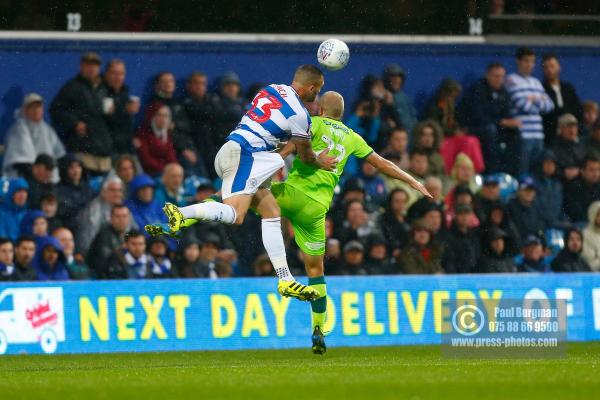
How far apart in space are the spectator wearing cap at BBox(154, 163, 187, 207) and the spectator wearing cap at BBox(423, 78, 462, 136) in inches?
161

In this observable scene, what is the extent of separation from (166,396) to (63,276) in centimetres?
737

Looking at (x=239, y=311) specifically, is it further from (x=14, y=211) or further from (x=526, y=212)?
(x=526, y=212)

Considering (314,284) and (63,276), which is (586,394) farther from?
(63,276)

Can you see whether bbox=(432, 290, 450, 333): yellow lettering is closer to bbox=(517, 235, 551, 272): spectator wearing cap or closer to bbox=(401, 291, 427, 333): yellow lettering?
bbox=(401, 291, 427, 333): yellow lettering

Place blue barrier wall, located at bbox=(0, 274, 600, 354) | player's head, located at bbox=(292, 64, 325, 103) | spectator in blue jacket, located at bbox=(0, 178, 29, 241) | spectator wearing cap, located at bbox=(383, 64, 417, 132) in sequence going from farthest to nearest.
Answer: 1. spectator wearing cap, located at bbox=(383, 64, 417, 132)
2. spectator in blue jacket, located at bbox=(0, 178, 29, 241)
3. blue barrier wall, located at bbox=(0, 274, 600, 354)
4. player's head, located at bbox=(292, 64, 325, 103)

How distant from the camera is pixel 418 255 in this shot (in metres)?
17.9

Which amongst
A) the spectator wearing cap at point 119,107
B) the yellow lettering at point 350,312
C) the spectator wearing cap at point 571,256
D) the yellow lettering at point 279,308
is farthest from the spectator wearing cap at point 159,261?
Answer: the spectator wearing cap at point 571,256

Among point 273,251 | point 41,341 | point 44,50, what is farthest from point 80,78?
point 273,251

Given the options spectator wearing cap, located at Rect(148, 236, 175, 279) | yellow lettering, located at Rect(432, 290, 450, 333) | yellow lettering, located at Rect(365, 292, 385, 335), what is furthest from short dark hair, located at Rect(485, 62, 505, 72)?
spectator wearing cap, located at Rect(148, 236, 175, 279)

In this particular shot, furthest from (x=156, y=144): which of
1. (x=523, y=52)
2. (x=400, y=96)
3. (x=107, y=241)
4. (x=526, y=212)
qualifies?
(x=523, y=52)

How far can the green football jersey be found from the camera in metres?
13.4

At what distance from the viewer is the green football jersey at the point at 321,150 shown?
1342 cm

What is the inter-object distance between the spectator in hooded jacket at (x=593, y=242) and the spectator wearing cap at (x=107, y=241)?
6.34m

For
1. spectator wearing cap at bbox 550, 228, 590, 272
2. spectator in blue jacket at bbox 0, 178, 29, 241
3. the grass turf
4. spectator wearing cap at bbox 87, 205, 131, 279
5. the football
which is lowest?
the grass turf
